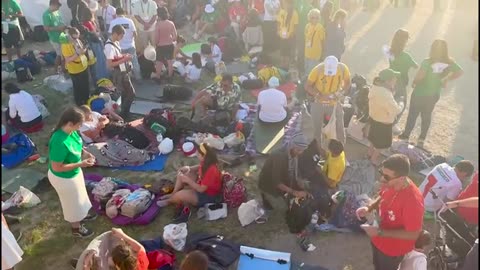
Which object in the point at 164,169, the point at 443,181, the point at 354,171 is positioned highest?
the point at 443,181

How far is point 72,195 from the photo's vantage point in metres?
5.39

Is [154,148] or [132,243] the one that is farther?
[154,148]

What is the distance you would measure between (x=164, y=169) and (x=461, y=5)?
12.7 meters

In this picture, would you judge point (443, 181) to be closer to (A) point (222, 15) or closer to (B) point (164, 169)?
(B) point (164, 169)

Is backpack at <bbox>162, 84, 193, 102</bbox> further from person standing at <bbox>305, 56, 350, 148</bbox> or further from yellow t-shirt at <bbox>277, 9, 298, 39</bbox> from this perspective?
person standing at <bbox>305, 56, 350, 148</bbox>

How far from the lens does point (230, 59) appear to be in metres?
11.4

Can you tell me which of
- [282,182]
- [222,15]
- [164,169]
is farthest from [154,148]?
[222,15]

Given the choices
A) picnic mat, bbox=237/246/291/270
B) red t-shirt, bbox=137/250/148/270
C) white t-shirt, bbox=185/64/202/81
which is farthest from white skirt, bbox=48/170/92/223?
white t-shirt, bbox=185/64/202/81

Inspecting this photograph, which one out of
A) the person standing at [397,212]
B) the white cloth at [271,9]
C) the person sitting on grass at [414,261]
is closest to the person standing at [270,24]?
the white cloth at [271,9]

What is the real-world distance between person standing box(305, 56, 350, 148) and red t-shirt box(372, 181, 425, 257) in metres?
2.71

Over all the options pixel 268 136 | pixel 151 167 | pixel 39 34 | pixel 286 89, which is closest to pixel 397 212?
pixel 268 136

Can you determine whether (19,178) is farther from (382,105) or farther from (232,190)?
(382,105)

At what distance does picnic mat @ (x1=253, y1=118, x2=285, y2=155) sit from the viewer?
7648mm

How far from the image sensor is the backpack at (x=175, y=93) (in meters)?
9.27
